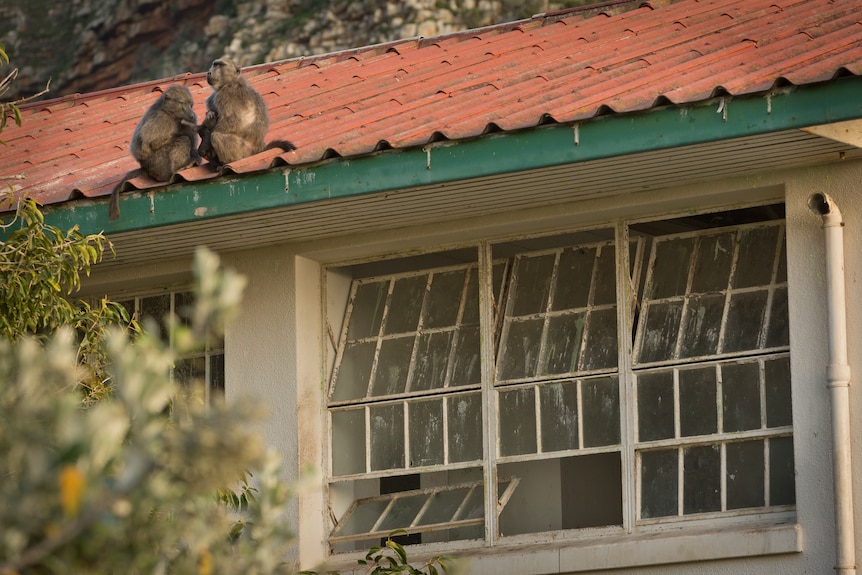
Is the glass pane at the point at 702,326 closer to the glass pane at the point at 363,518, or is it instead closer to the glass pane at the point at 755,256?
the glass pane at the point at 755,256

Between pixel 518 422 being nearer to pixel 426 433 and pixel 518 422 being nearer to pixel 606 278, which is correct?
pixel 426 433

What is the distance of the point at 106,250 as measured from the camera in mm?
8648

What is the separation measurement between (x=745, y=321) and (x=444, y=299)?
5.69 feet

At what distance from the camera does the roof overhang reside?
22.6 ft

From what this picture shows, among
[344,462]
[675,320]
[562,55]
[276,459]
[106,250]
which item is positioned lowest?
[276,459]

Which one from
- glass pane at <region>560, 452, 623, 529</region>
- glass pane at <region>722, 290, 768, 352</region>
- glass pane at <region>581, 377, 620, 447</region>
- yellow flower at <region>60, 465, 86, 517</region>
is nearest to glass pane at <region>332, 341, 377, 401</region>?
glass pane at <region>560, 452, 623, 529</region>

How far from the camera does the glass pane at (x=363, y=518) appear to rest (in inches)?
335

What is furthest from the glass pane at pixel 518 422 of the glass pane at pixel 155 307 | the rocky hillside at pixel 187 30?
the rocky hillside at pixel 187 30

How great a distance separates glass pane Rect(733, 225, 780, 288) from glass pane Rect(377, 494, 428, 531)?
2.10 m

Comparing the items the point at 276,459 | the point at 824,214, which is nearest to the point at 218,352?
the point at 824,214

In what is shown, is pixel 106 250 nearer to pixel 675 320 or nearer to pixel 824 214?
pixel 675 320

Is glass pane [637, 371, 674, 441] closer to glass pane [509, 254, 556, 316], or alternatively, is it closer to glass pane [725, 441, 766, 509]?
glass pane [725, 441, 766, 509]

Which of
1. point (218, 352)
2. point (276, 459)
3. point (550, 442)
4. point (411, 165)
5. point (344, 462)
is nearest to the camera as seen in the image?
point (276, 459)

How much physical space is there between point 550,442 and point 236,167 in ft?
7.05
